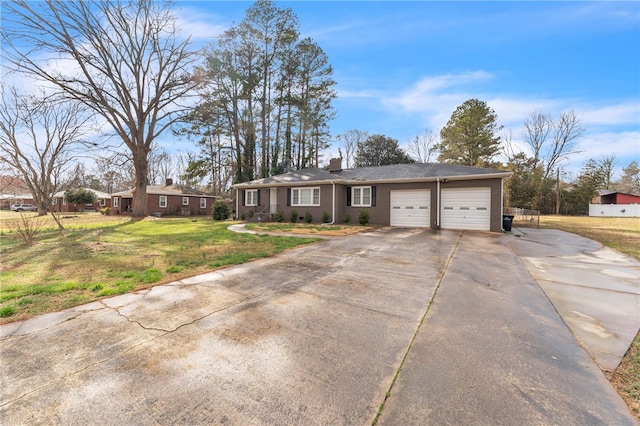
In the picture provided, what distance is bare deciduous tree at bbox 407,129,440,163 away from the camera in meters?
34.1

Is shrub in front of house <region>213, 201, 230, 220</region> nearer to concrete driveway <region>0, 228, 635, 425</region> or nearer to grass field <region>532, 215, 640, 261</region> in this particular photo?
concrete driveway <region>0, 228, 635, 425</region>

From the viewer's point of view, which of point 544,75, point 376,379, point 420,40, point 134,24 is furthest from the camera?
point 134,24

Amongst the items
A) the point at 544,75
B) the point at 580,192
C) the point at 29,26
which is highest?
the point at 29,26

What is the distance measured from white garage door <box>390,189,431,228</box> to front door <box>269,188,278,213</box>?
7.98 m

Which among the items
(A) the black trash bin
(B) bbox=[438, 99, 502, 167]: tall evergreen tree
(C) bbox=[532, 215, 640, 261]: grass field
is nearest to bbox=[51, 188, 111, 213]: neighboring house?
(A) the black trash bin

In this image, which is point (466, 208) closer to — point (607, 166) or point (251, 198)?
point (251, 198)

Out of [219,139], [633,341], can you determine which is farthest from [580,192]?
[219,139]

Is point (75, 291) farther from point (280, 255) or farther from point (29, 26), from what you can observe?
point (29, 26)

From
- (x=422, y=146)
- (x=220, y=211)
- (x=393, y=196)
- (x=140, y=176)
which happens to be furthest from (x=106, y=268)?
(x=422, y=146)

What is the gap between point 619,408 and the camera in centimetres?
183

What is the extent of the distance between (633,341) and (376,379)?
2917mm

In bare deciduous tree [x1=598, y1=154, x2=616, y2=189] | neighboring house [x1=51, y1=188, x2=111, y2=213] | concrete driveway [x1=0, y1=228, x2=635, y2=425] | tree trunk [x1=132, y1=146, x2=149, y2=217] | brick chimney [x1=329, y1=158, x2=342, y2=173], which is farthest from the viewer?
neighboring house [x1=51, y1=188, x2=111, y2=213]

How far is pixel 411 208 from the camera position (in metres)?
14.3

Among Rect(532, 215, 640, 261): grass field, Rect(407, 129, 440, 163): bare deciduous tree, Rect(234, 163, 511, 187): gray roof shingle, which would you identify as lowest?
Rect(532, 215, 640, 261): grass field
